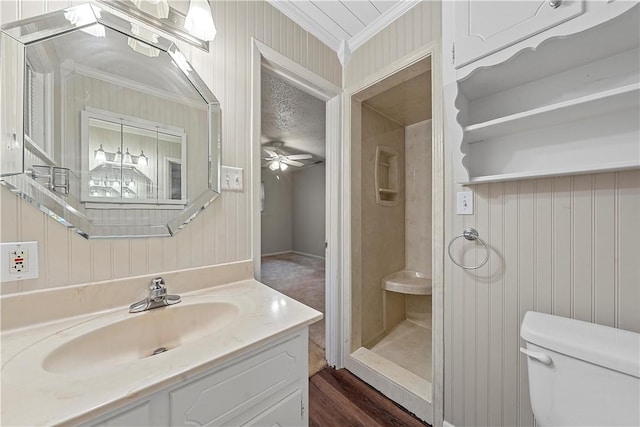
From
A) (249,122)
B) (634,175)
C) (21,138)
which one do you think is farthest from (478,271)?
(21,138)

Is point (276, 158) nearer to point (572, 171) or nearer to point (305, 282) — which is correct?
point (305, 282)

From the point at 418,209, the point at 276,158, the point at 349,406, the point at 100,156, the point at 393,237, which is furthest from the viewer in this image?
the point at 276,158

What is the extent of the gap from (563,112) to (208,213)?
57.2 inches

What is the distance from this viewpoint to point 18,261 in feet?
2.35

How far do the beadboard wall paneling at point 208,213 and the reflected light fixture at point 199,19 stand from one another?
0.31 ft

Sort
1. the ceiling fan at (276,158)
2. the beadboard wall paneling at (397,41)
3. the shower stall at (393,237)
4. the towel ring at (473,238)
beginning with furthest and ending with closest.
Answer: the ceiling fan at (276,158) → the shower stall at (393,237) → the beadboard wall paneling at (397,41) → the towel ring at (473,238)

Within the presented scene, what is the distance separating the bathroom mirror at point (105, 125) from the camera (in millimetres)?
738

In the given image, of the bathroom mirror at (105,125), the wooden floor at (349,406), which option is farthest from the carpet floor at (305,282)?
the bathroom mirror at (105,125)

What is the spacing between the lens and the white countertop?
0.43m

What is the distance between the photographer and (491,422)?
1.07 m

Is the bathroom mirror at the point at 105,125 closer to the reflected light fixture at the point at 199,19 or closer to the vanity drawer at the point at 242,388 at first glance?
the reflected light fixture at the point at 199,19

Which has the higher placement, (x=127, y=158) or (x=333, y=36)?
(x=333, y=36)

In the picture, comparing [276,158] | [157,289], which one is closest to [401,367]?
[157,289]

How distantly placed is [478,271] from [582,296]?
1.08 ft
